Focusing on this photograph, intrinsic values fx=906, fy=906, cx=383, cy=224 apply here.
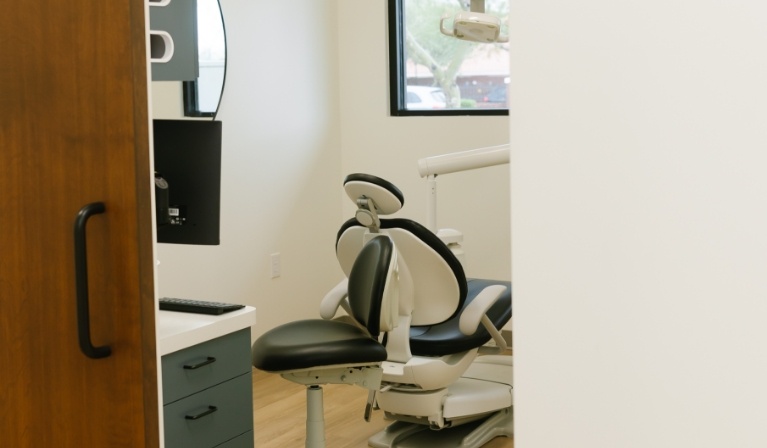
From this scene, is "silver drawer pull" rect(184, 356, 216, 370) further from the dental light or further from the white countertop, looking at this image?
the dental light

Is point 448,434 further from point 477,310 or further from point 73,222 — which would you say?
point 73,222

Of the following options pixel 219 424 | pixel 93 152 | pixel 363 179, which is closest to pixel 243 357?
pixel 219 424

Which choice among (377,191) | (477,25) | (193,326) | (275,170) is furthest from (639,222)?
(275,170)

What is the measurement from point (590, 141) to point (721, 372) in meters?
0.22

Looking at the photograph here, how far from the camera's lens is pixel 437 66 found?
15.0 ft

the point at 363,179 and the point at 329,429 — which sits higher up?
the point at 363,179

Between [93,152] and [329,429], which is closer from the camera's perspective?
[93,152]

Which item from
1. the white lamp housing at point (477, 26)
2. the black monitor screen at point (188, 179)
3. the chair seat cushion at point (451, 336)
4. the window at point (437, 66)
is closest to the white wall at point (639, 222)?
the black monitor screen at point (188, 179)

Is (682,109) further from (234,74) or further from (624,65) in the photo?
(234,74)

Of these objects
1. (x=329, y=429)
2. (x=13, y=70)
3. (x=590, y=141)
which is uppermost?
(x=13, y=70)

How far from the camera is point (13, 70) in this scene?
157 centimetres

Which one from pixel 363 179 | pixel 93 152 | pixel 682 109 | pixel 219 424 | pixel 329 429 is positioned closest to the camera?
pixel 682 109

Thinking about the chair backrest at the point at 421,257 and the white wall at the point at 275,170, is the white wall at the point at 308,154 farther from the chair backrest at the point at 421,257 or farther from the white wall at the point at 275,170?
the chair backrest at the point at 421,257

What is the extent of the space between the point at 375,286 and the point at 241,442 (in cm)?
59
